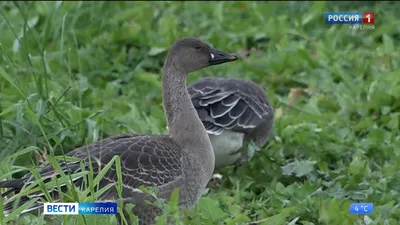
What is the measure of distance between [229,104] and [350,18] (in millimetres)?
2689

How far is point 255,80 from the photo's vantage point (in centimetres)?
938

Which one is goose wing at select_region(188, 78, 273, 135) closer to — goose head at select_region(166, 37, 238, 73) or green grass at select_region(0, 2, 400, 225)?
green grass at select_region(0, 2, 400, 225)

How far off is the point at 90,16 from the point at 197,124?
13.8 feet

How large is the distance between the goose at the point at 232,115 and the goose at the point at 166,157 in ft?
2.72

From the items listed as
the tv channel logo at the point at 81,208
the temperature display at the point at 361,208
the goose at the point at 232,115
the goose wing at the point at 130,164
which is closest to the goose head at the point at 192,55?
the goose wing at the point at 130,164

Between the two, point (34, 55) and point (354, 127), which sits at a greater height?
point (34, 55)

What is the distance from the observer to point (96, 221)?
5215 mm

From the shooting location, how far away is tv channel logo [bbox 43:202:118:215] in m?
5.09

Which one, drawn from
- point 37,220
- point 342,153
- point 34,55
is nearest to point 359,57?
point 342,153

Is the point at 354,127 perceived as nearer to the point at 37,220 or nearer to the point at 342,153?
the point at 342,153

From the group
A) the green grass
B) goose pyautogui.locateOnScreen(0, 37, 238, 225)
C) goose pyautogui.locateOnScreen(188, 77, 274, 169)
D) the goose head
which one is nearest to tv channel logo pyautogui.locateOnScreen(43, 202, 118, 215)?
the green grass

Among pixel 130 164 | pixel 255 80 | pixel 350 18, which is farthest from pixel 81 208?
pixel 350 18

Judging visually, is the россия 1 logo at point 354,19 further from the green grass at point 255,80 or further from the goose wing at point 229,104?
the goose wing at point 229,104

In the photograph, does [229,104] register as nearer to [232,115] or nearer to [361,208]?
[232,115]
